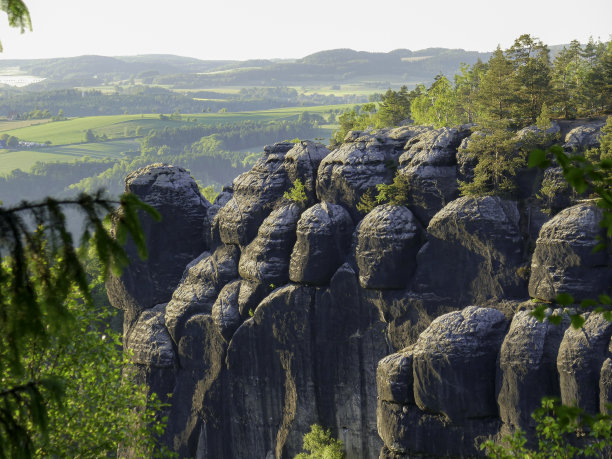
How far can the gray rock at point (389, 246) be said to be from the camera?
48.4m

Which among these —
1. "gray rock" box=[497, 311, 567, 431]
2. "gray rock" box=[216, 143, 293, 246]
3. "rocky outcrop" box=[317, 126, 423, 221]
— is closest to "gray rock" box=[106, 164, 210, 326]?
"gray rock" box=[216, 143, 293, 246]

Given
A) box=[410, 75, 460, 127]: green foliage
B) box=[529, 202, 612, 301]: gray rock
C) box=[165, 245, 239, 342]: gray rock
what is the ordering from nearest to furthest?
1. box=[529, 202, 612, 301]: gray rock
2. box=[165, 245, 239, 342]: gray rock
3. box=[410, 75, 460, 127]: green foliage

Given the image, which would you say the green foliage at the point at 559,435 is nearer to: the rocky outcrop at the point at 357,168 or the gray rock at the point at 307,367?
the gray rock at the point at 307,367

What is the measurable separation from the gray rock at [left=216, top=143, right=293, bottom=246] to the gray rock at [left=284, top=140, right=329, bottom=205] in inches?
38.2

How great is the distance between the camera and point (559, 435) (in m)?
21.6

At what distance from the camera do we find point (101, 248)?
1161 cm

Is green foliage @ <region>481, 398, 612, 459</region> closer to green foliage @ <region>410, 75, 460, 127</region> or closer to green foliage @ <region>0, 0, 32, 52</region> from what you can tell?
green foliage @ <region>0, 0, 32, 52</region>

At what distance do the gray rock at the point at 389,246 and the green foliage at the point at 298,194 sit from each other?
21.8 ft

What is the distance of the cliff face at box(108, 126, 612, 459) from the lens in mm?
41562

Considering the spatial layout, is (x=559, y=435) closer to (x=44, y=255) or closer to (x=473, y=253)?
(x=44, y=255)

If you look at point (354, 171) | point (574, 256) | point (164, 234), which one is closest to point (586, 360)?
point (574, 256)

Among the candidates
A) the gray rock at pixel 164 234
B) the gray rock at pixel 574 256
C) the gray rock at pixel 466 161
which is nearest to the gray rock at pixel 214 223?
the gray rock at pixel 164 234

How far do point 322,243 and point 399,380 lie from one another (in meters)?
11.6

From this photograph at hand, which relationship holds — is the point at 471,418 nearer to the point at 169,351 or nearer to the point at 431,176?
the point at 431,176
